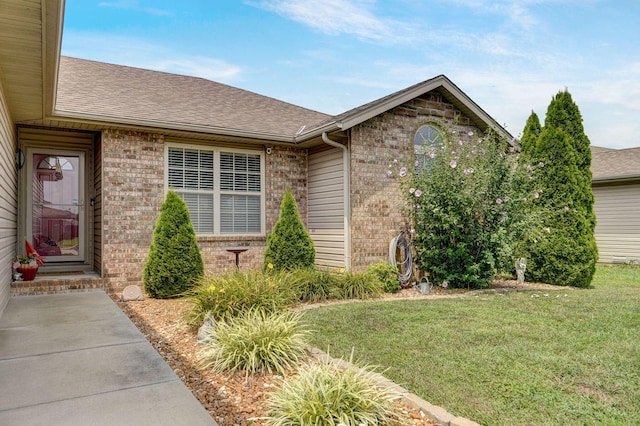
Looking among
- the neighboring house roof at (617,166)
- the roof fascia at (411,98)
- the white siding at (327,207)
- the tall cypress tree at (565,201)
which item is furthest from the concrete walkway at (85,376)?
the neighboring house roof at (617,166)

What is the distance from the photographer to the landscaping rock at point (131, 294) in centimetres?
679

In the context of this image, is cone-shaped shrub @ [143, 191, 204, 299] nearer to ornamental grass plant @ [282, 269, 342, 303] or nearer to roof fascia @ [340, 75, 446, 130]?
ornamental grass plant @ [282, 269, 342, 303]

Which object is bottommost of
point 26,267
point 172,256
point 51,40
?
point 26,267

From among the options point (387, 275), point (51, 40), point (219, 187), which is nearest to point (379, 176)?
point (387, 275)

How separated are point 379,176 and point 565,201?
3.91 metres

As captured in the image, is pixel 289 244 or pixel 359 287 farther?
pixel 289 244

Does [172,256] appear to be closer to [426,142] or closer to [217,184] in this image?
[217,184]

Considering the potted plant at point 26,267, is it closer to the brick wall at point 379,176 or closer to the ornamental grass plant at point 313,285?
the ornamental grass plant at point 313,285

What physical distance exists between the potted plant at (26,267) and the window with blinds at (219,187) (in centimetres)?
252

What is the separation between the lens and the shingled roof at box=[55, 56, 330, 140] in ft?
24.2

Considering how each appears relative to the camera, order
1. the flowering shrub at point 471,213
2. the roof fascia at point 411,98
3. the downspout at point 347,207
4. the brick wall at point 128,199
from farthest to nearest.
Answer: the downspout at point 347,207
the flowering shrub at point 471,213
the roof fascia at point 411,98
the brick wall at point 128,199

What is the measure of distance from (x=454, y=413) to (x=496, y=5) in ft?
28.0

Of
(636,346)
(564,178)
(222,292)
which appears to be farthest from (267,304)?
(564,178)

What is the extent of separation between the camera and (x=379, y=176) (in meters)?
8.55
